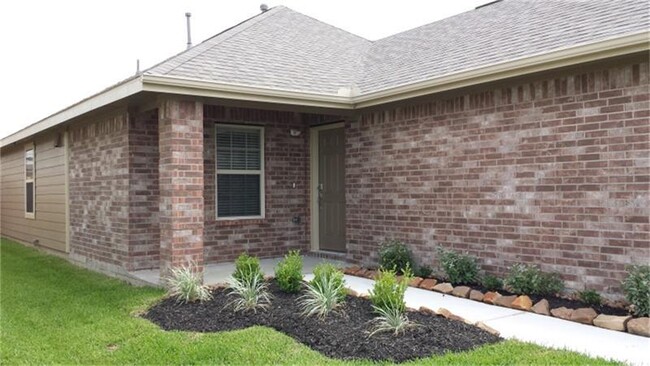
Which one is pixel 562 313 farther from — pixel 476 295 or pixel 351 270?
pixel 351 270

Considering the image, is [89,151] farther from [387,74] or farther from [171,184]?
[387,74]

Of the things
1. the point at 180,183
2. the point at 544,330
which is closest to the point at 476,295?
the point at 544,330

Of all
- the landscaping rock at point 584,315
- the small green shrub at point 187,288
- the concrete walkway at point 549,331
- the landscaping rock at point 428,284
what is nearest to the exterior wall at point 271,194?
the small green shrub at point 187,288

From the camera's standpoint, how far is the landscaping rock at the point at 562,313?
16.9 ft

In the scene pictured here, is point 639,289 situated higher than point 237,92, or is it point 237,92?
point 237,92

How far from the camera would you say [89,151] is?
9406mm

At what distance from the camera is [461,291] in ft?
20.4

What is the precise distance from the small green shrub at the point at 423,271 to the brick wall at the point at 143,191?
3.97m

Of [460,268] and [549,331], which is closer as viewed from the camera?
[549,331]

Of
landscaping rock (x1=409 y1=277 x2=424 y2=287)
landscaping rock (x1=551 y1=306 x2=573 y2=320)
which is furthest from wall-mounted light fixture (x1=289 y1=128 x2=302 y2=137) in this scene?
landscaping rock (x1=551 y1=306 x2=573 y2=320)

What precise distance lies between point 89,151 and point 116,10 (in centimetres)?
708

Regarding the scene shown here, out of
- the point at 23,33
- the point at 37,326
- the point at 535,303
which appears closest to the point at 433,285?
the point at 535,303

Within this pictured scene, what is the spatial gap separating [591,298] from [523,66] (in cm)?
254

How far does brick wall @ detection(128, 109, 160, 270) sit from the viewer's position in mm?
7965
